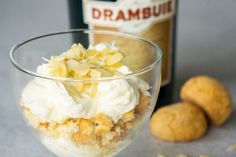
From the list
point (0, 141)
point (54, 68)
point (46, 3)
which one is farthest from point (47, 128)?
point (46, 3)

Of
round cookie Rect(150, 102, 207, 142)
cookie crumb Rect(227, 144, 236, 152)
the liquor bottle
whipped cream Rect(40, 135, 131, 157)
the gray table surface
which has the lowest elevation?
the gray table surface

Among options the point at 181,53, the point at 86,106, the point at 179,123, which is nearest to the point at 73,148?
the point at 86,106

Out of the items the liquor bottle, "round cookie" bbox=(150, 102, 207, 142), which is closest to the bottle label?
the liquor bottle

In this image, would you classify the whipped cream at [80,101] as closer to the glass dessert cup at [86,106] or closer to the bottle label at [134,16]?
the glass dessert cup at [86,106]

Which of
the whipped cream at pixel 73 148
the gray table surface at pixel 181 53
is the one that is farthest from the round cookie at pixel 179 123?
the whipped cream at pixel 73 148

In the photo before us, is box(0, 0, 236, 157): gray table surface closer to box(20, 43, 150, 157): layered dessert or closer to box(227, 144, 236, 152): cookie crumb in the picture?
box(227, 144, 236, 152): cookie crumb
